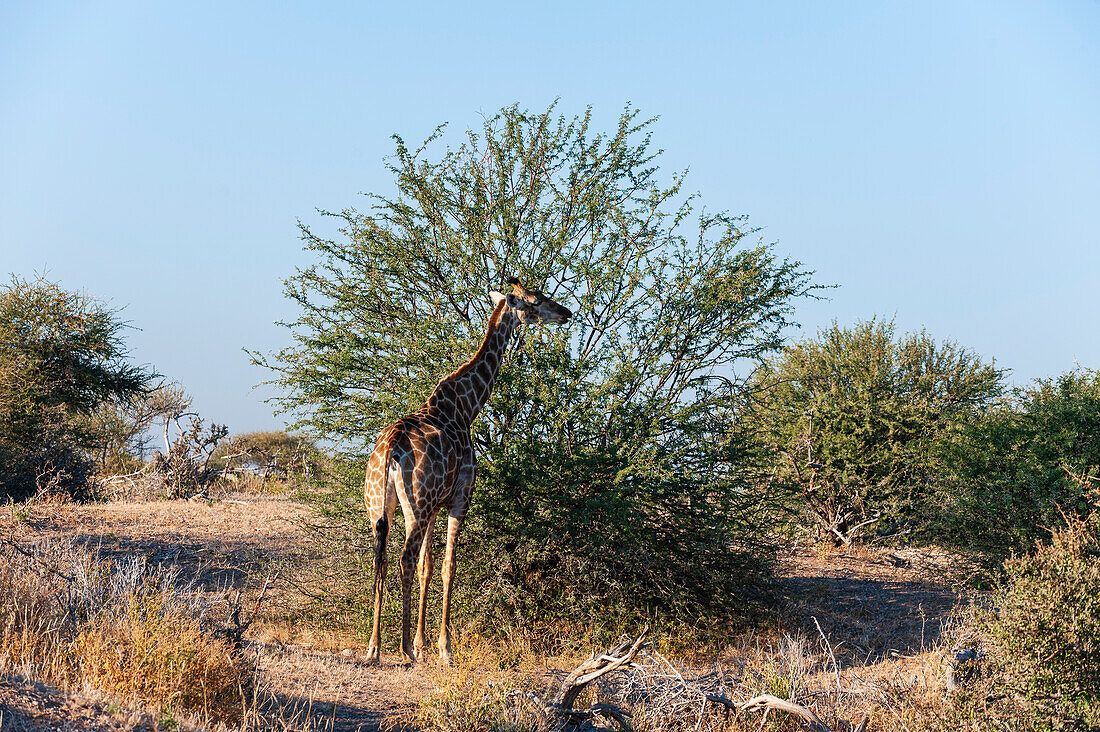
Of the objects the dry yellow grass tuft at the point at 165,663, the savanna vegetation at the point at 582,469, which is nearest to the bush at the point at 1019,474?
Result: the savanna vegetation at the point at 582,469

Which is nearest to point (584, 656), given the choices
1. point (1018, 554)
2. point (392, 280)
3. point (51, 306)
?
point (392, 280)

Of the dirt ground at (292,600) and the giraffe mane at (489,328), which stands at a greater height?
the giraffe mane at (489,328)

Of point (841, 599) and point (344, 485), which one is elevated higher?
point (344, 485)

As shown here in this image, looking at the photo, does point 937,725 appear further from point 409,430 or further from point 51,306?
point 51,306

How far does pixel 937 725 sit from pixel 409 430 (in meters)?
4.75

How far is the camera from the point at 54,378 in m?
20.4

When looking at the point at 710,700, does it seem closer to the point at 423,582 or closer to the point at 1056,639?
the point at 1056,639

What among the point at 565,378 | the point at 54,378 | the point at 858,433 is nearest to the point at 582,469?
the point at 565,378

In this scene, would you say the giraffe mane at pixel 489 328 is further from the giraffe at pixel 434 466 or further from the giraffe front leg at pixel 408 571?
the giraffe front leg at pixel 408 571

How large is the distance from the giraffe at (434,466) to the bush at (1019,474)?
6.98 m

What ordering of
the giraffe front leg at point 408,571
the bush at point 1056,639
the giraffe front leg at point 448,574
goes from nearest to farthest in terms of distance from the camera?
the bush at point 1056,639, the giraffe front leg at point 408,571, the giraffe front leg at point 448,574

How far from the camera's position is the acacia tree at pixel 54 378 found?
1902 cm

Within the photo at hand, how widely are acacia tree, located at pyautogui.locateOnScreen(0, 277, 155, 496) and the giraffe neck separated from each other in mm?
12823

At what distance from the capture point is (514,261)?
33.3ft
